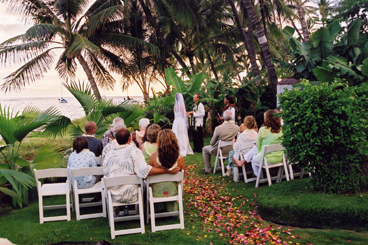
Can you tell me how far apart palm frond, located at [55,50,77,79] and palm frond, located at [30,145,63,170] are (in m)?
15.8

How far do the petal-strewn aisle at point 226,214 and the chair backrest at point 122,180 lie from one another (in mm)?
1168

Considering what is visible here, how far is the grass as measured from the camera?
15.4 feet

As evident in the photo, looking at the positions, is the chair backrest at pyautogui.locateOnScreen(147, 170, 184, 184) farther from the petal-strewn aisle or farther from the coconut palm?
the coconut palm

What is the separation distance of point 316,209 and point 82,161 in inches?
147

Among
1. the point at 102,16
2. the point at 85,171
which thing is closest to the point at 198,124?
the point at 85,171

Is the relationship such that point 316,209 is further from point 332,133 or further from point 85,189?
point 85,189

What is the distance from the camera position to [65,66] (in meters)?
21.7

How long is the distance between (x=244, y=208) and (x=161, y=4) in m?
19.0

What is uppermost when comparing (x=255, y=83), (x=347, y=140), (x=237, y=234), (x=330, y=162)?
(x=255, y=83)

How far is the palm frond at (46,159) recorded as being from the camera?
21.4 feet

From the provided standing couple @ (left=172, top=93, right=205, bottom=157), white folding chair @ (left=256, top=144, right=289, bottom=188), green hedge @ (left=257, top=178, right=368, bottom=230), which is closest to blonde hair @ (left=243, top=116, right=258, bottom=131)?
white folding chair @ (left=256, top=144, right=289, bottom=188)

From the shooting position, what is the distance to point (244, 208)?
19.8 feet

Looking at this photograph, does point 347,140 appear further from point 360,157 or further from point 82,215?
point 82,215

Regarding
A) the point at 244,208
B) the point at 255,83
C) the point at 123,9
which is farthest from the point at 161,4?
the point at 244,208
